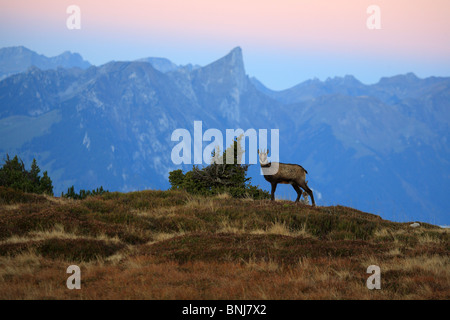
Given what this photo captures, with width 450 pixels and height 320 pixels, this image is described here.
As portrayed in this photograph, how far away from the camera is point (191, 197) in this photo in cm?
2123

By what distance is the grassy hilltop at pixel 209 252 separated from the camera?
361 inches

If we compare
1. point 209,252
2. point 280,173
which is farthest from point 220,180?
point 209,252

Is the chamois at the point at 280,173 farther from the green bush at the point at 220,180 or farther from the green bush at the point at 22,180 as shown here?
the green bush at the point at 22,180

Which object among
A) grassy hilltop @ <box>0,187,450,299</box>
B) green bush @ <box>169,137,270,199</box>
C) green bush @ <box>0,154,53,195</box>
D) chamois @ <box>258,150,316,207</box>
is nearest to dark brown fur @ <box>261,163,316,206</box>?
chamois @ <box>258,150,316,207</box>

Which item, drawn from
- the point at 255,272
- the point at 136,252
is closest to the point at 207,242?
the point at 136,252

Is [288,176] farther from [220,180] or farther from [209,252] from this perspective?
[209,252]

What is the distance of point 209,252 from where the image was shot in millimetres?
12047

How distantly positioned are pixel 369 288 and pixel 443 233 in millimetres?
9230

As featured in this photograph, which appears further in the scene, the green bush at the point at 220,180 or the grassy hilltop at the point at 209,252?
the green bush at the point at 220,180

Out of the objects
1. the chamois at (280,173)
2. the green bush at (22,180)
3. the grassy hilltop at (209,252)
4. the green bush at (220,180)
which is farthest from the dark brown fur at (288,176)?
the green bush at (22,180)

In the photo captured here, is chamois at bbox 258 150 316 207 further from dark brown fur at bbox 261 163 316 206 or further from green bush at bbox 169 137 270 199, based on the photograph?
green bush at bbox 169 137 270 199

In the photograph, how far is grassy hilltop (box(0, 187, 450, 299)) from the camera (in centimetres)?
918
